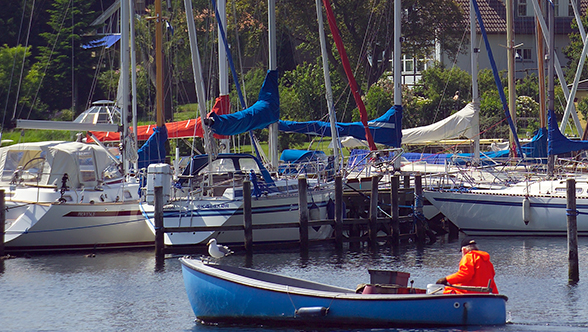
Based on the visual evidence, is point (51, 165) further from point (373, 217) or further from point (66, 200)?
point (373, 217)

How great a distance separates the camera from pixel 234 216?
76.1 ft

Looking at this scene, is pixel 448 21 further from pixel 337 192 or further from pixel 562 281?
pixel 562 281

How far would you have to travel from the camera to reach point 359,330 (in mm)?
14750

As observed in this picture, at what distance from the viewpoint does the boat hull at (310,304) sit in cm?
1418

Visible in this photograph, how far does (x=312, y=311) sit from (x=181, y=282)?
5.82 meters

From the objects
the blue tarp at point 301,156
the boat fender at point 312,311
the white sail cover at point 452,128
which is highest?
Answer: the white sail cover at point 452,128

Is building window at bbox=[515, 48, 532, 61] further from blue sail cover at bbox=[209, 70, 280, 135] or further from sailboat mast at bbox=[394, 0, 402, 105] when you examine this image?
blue sail cover at bbox=[209, 70, 280, 135]

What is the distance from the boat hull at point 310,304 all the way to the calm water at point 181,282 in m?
0.30

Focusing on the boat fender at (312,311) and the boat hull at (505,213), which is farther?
the boat hull at (505,213)

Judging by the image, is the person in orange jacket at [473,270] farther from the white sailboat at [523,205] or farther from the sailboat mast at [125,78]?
the sailboat mast at [125,78]

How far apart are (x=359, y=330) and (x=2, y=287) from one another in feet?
30.3

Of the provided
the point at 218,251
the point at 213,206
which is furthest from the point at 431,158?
the point at 218,251

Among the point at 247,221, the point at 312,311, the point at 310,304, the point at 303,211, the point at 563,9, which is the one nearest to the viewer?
the point at 312,311

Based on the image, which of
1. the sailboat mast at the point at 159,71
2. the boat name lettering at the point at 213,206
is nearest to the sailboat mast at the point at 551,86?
the boat name lettering at the point at 213,206
